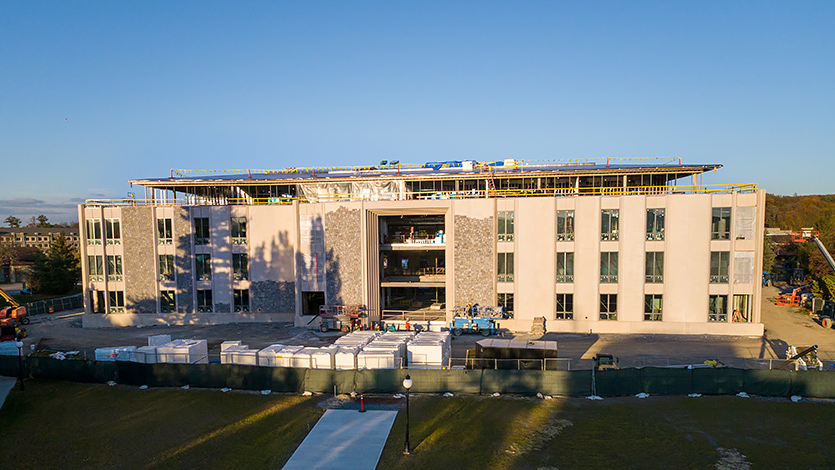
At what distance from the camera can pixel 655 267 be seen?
Result: 3659 cm

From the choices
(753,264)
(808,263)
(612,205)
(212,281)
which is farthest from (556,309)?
(808,263)

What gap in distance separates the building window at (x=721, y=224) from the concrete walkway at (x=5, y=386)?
48602 millimetres

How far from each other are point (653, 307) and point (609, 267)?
4.93 meters

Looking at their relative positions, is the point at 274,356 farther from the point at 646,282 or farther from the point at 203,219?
the point at 646,282

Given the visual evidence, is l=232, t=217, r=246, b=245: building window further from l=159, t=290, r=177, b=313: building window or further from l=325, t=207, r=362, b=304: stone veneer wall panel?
l=325, t=207, r=362, b=304: stone veneer wall panel

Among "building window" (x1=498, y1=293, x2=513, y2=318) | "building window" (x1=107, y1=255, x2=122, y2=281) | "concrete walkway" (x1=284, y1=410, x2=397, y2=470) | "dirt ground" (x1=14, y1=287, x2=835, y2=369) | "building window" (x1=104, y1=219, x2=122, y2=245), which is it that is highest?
"building window" (x1=104, y1=219, x2=122, y2=245)

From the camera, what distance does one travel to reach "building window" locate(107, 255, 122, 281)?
43.0 meters

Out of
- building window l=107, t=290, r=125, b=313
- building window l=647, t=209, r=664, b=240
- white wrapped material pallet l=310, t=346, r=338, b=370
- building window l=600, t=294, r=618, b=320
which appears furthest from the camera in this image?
building window l=107, t=290, r=125, b=313

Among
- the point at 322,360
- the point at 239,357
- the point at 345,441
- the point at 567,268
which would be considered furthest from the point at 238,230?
the point at 567,268

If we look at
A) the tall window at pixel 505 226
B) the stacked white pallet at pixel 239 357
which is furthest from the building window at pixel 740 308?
the stacked white pallet at pixel 239 357

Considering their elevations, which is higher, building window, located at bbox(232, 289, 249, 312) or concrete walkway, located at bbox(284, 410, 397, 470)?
building window, located at bbox(232, 289, 249, 312)

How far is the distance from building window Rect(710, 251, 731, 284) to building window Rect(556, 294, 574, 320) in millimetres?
11351

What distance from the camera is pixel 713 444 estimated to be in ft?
57.9

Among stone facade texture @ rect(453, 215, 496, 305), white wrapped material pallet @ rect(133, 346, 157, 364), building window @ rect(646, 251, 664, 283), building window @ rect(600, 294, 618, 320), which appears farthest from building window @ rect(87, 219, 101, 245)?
building window @ rect(646, 251, 664, 283)
